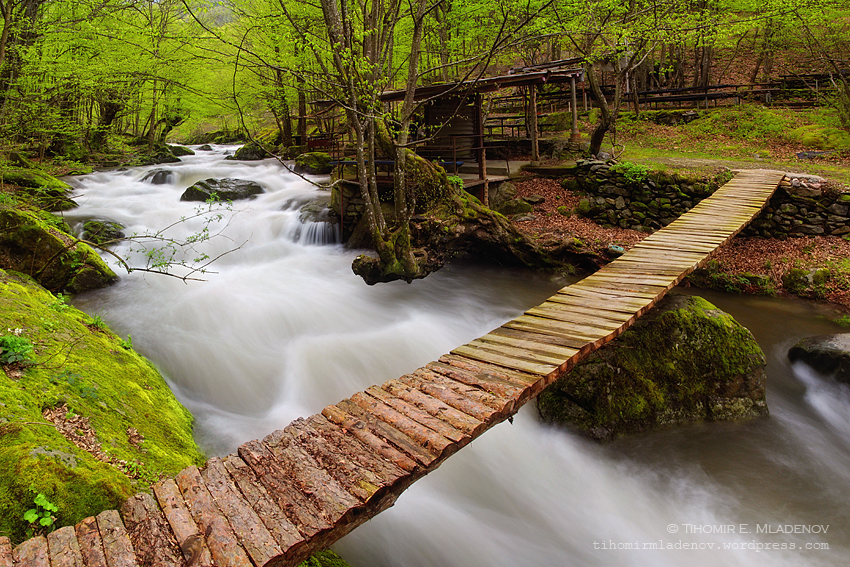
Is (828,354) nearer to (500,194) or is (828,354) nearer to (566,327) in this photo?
(566,327)

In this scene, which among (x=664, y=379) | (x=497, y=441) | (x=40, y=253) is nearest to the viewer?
(x=497, y=441)

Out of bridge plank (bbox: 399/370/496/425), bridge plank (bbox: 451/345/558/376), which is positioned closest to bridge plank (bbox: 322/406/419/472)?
bridge plank (bbox: 399/370/496/425)

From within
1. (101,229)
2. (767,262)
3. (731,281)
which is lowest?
(731,281)

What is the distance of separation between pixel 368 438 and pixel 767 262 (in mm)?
11319

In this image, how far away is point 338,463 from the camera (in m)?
3.20

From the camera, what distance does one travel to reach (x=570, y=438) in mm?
6270

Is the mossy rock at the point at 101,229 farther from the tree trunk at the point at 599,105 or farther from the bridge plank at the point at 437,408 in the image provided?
the tree trunk at the point at 599,105

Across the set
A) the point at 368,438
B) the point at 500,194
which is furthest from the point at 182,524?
the point at 500,194

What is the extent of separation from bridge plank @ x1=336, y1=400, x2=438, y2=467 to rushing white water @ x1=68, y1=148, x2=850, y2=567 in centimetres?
164

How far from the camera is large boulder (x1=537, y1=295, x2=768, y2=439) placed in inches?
250

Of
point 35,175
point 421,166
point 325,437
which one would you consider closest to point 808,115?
point 421,166

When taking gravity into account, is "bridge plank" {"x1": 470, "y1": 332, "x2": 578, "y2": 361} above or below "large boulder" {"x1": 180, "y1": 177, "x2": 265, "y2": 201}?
below

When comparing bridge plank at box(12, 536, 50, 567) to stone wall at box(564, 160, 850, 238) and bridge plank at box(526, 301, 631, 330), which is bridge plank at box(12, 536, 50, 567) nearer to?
bridge plank at box(526, 301, 631, 330)

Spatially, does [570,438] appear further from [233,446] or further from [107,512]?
[107,512]
